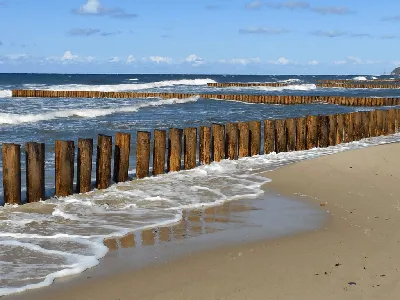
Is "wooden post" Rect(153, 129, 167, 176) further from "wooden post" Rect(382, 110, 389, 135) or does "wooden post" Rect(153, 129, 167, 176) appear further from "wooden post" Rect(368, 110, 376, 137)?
"wooden post" Rect(382, 110, 389, 135)

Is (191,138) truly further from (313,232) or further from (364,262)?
(364,262)

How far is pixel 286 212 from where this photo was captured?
665cm

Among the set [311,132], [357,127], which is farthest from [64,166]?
[357,127]

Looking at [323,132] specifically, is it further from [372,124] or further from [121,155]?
[121,155]

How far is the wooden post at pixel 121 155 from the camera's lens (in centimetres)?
841

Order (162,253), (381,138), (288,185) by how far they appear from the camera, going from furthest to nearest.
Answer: (381,138) → (288,185) → (162,253)

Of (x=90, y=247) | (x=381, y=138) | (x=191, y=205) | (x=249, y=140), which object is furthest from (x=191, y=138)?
(x=381, y=138)

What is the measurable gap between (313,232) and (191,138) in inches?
172

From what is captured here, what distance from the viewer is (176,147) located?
9469 millimetres

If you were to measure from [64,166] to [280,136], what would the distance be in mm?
5961

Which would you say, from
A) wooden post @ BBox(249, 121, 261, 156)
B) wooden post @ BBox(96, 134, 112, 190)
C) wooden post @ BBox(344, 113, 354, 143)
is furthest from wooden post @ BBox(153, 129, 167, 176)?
wooden post @ BBox(344, 113, 354, 143)

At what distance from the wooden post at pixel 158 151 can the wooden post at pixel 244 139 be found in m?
2.35

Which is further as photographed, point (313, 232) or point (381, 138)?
point (381, 138)

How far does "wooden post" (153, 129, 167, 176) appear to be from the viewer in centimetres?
909
